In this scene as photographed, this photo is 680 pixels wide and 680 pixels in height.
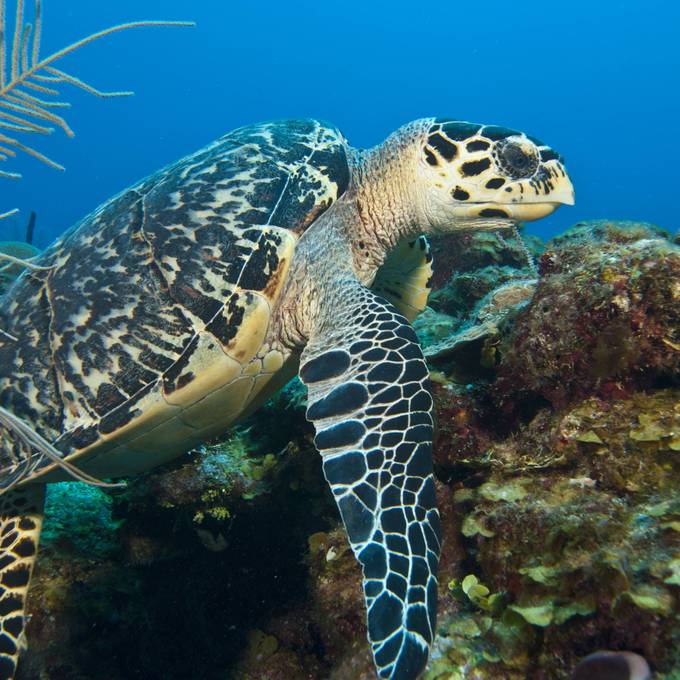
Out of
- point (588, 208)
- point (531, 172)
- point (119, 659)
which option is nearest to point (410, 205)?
point (531, 172)

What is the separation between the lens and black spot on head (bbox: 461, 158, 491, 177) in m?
3.02

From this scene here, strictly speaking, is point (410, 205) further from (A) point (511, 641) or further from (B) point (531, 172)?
(A) point (511, 641)

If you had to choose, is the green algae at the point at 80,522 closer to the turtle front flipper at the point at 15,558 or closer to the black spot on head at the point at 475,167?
the turtle front flipper at the point at 15,558

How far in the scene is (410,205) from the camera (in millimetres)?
3316

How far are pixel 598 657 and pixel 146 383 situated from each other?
227 centimetres

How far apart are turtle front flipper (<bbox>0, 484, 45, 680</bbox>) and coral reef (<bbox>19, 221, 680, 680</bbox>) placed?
238 millimetres

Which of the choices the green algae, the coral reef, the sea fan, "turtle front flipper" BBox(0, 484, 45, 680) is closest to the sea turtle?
"turtle front flipper" BBox(0, 484, 45, 680)

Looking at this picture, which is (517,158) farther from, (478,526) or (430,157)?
(478,526)

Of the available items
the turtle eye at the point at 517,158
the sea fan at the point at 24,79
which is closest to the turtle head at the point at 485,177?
the turtle eye at the point at 517,158

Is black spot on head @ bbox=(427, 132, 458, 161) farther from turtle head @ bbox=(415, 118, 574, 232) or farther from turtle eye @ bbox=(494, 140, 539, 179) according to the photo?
turtle eye @ bbox=(494, 140, 539, 179)

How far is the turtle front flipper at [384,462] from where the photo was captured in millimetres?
1582

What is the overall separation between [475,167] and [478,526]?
2305 mm

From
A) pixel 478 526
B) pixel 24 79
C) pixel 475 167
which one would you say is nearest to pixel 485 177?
pixel 475 167

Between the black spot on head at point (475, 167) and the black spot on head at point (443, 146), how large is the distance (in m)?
0.13
